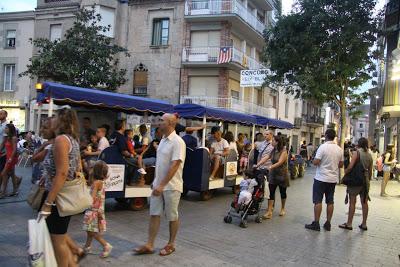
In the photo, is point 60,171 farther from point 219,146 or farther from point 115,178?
point 219,146

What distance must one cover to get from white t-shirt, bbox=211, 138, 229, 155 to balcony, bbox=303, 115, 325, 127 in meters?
37.9

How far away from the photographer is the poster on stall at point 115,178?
7.91m

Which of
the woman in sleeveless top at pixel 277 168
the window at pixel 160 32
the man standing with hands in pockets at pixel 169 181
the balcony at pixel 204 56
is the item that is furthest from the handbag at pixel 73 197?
the window at pixel 160 32

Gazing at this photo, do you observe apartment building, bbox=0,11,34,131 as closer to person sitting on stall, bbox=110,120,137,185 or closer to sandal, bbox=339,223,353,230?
person sitting on stall, bbox=110,120,137,185

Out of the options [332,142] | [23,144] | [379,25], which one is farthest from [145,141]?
[379,25]

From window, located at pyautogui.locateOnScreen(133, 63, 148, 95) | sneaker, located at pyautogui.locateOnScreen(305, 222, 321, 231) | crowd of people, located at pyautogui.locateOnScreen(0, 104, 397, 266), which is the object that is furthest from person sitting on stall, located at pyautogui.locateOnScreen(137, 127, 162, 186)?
window, located at pyautogui.locateOnScreen(133, 63, 148, 95)

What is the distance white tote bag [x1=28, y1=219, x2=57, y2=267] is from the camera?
367cm

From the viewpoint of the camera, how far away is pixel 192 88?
93.0ft

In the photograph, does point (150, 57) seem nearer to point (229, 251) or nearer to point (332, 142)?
point (332, 142)

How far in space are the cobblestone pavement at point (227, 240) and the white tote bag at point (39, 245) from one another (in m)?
1.35

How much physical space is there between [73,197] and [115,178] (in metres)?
4.16

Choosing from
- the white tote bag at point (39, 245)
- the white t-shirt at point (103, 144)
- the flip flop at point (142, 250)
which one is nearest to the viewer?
the white tote bag at point (39, 245)

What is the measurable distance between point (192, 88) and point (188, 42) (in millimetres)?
3213

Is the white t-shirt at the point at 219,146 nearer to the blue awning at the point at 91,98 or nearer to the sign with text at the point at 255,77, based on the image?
the blue awning at the point at 91,98
